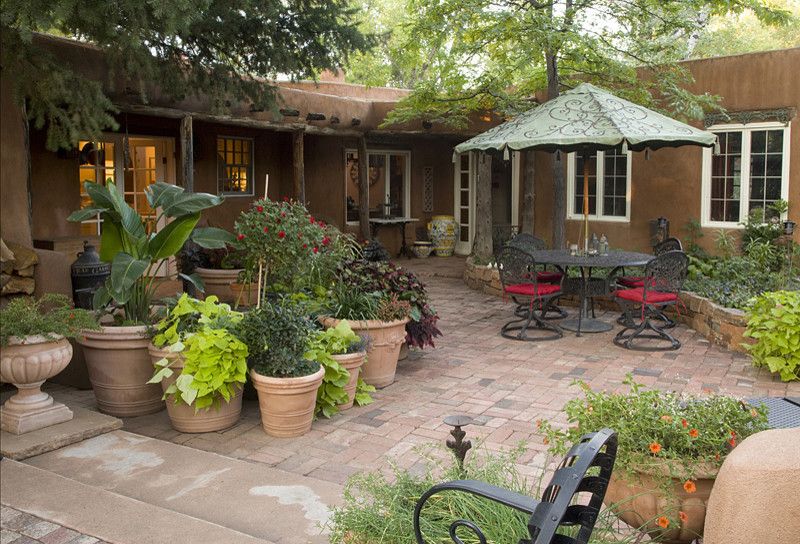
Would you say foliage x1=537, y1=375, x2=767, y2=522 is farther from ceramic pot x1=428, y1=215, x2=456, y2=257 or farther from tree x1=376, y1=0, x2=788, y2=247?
ceramic pot x1=428, y1=215, x2=456, y2=257

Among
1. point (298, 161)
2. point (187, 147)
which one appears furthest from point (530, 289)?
point (298, 161)

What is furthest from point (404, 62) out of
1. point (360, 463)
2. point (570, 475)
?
point (570, 475)

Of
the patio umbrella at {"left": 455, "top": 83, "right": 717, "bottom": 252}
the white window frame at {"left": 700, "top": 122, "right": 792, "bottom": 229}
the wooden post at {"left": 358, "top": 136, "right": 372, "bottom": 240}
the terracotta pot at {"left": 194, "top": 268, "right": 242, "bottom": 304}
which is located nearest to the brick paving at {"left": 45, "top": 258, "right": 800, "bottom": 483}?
the patio umbrella at {"left": 455, "top": 83, "right": 717, "bottom": 252}

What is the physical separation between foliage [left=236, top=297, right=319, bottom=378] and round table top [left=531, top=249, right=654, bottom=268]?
11.7 feet

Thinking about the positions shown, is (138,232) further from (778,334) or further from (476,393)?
(778,334)

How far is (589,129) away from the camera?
7473 mm

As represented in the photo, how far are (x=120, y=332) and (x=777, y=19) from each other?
899cm

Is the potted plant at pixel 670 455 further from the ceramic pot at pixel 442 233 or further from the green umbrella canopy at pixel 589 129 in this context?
the ceramic pot at pixel 442 233

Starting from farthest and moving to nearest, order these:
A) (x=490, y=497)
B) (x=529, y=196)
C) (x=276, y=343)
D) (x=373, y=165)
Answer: (x=373, y=165) < (x=529, y=196) < (x=276, y=343) < (x=490, y=497)

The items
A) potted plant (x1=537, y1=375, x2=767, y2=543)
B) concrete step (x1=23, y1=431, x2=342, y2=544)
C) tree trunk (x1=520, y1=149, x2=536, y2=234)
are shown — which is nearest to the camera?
potted plant (x1=537, y1=375, x2=767, y2=543)

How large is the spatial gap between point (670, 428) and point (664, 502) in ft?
0.92

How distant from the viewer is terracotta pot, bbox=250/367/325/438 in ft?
15.3

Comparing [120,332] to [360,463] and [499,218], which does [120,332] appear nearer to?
[360,463]

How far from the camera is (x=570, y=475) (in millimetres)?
1933
